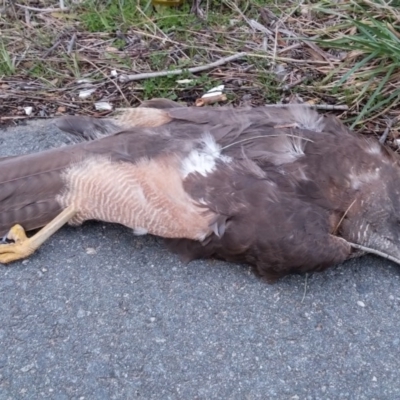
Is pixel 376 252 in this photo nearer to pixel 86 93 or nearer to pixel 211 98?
pixel 211 98

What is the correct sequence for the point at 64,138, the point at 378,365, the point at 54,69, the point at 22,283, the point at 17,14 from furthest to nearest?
the point at 17,14 < the point at 54,69 < the point at 64,138 < the point at 22,283 < the point at 378,365

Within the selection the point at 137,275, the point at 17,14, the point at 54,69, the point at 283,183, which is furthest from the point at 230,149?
the point at 17,14

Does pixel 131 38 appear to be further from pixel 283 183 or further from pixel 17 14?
pixel 283 183

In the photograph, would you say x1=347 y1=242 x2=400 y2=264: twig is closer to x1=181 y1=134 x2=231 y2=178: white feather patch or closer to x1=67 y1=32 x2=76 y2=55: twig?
x1=181 y1=134 x2=231 y2=178: white feather patch

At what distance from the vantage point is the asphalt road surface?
2697 mm

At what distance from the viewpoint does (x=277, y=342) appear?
2.86 metres

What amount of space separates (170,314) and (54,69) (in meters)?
1.97

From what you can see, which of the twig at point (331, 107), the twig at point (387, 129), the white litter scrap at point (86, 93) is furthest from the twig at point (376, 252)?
the white litter scrap at point (86, 93)

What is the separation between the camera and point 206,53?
434cm

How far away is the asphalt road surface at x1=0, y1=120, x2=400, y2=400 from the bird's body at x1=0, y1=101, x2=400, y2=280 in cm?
14

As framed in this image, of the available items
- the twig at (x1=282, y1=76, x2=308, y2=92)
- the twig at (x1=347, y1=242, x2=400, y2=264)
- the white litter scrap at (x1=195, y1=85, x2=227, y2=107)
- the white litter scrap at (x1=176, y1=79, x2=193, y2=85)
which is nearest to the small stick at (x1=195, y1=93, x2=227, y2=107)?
the white litter scrap at (x1=195, y1=85, x2=227, y2=107)

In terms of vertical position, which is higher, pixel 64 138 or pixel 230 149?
pixel 230 149

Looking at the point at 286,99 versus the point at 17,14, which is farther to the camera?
the point at 17,14

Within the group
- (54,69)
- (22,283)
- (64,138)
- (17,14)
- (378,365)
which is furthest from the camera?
(17,14)
